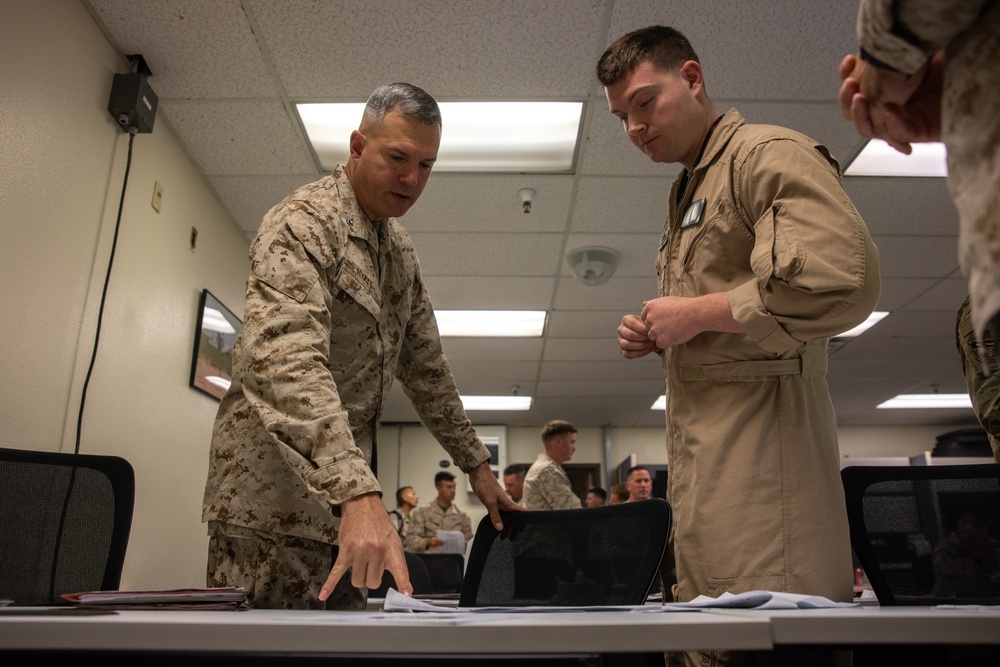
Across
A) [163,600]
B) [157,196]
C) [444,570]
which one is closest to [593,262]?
[444,570]

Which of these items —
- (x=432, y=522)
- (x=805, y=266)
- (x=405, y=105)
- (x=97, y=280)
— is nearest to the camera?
(x=805, y=266)

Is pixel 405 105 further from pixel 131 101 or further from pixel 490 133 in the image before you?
pixel 490 133

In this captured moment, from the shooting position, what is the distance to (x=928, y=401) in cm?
737

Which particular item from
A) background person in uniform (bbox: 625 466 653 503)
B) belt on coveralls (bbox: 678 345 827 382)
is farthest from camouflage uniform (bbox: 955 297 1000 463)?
background person in uniform (bbox: 625 466 653 503)

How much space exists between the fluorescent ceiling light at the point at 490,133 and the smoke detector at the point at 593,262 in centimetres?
87

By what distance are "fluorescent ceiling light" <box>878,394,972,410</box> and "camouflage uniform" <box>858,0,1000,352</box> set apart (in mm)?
7620

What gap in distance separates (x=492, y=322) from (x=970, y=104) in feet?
15.6

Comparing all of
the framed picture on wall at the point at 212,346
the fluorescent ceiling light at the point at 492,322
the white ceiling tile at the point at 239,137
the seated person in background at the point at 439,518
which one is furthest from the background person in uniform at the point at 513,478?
the white ceiling tile at the point at 239,137

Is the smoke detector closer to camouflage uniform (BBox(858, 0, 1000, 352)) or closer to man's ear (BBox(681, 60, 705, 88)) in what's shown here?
man's ear (BBox(681, 60, 705, 88))

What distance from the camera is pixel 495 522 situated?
130 cm

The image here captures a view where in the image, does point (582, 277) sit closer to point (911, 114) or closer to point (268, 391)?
point (268, 391)

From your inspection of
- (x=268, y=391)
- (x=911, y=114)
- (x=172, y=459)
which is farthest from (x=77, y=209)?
(x=911, y=114)

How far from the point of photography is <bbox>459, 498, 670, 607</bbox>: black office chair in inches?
43.8

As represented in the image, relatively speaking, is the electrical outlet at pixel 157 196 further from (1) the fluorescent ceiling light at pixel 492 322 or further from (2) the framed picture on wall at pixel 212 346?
(1) the fluorescent ceiling light at pixel 492 322
